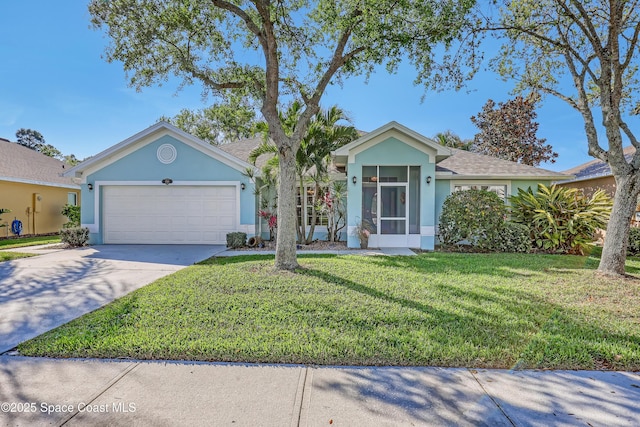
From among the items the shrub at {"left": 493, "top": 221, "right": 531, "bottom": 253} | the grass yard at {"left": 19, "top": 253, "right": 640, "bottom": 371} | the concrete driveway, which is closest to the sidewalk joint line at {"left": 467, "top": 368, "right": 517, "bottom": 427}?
the grass yard at {"left": 19, "top": 253, "right": 640, "bottom": 371}

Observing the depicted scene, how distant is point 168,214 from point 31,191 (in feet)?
32.7

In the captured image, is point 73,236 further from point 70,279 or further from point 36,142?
point 36,142

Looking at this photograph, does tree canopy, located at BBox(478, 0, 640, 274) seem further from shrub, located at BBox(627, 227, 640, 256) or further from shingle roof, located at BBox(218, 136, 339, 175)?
shingle roof, located at BBox(218, 136, 339, 175)

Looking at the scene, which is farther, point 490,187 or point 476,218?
point 490,187

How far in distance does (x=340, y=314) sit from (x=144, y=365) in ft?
8.29

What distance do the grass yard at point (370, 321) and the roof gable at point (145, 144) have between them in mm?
5948

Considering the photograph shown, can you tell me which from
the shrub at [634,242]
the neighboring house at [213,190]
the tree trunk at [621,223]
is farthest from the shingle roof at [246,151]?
the shrub at [634,242]

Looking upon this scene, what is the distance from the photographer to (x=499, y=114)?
77.8 feet

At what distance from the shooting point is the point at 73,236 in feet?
38.8

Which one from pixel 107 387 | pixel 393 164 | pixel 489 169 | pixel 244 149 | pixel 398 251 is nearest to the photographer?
pixel 107 387

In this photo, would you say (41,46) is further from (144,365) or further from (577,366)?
(577,366)

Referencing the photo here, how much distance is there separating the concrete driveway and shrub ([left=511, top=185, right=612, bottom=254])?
11.1 meters

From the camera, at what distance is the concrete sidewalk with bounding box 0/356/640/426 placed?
8.25ft

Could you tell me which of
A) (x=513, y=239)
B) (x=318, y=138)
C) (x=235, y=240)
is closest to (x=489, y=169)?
(x=513, y=239)
